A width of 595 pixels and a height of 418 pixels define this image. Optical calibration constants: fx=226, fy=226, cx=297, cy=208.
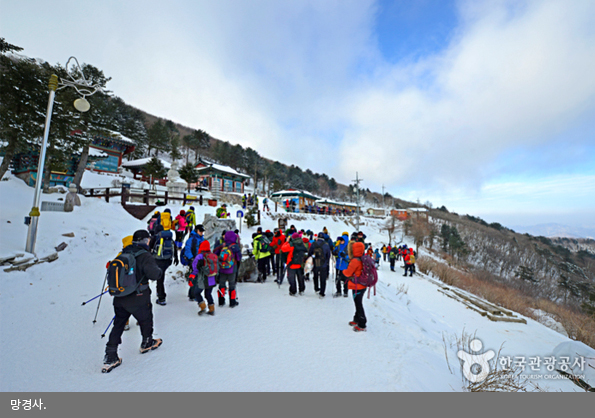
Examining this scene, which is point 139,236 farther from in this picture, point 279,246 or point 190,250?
point 279,246

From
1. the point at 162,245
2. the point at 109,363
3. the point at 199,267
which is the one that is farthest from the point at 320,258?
the point at 109,363

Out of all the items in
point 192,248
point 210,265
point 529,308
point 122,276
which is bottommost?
point 529,308

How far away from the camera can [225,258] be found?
4707 mm

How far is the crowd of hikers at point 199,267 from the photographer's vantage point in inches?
117

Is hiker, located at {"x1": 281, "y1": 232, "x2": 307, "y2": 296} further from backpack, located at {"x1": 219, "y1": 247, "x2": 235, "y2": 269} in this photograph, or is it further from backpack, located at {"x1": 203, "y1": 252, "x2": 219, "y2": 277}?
backpack, located at {"x1": 203, "y1": 252, "x2": 219, "y2": 277}

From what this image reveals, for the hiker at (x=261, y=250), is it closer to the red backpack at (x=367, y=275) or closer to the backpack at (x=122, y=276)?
the red backpack at (x=367, y=275)

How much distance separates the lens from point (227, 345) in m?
3.49

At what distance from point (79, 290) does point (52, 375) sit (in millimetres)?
3765

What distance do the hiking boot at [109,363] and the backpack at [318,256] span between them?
4.28 m

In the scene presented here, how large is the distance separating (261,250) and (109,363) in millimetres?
4378

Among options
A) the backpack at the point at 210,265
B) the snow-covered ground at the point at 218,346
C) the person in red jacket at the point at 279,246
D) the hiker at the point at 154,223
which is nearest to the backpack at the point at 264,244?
the person in red jacket at the point at 279,246

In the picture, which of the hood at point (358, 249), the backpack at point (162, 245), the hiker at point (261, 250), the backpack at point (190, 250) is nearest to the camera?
the hood at point (358, 249)

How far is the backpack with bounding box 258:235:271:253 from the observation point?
688 cm
